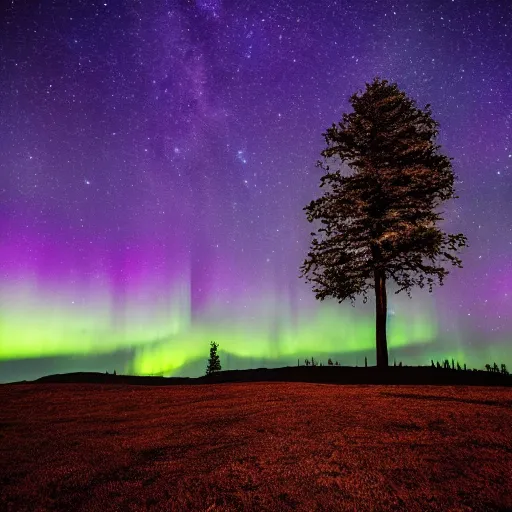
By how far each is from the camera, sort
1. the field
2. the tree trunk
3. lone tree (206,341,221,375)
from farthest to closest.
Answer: lone tree (206,341,221,375), the tree trunk, the field

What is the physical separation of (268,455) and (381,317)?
541 inches

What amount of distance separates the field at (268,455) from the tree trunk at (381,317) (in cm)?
785

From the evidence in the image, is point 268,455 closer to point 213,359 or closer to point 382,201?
point 382,201

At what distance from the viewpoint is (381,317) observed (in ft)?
59.9

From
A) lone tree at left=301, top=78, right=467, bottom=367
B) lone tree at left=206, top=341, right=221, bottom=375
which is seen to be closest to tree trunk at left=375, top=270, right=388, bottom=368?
lone tree at left=301, top=78, right=467, bottom=367

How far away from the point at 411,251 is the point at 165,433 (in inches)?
572

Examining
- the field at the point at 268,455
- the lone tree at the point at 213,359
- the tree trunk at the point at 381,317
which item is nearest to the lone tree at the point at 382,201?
the tree trunk at the point at 381,317

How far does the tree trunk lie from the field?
25.8 feet

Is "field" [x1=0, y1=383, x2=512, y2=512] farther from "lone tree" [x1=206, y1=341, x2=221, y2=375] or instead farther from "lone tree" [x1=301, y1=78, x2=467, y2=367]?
"lone tree" [x1=206, y1=341, x2=221, y2=375]

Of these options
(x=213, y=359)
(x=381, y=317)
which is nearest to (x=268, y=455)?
(x=381, y=317)

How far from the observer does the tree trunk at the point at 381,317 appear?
17.8 meters

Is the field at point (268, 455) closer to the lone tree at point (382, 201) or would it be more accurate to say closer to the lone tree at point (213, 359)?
the lone tree at point (382, 201)

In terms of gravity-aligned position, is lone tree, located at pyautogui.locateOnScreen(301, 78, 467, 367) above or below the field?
above

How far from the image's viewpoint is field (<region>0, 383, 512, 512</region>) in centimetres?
448
